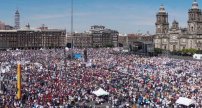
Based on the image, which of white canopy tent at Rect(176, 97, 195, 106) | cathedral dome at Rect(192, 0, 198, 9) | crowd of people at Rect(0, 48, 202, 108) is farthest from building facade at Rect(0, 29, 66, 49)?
white canopy tent at Rect(176, 97, 195, 106)

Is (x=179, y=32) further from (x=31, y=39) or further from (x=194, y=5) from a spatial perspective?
(x=31, y=39)

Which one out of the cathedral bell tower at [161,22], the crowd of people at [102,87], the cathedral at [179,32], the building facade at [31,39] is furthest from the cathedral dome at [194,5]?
the crowd of people at [102,87]

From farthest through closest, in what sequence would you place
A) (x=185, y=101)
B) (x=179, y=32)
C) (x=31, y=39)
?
1. (x=31, y=39)
2. (x=179, y=32)
3. (x=185, y=101)

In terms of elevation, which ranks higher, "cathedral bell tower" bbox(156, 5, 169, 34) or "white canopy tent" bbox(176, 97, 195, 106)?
"cathedral bell tower" bbox(156, 5, 169, 34)

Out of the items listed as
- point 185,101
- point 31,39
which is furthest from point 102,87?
point 31,39

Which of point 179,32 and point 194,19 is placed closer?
point 194,19

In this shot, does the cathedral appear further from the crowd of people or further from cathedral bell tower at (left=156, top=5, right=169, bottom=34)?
the crowd of people

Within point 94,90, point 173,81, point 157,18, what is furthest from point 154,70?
point 157,18
